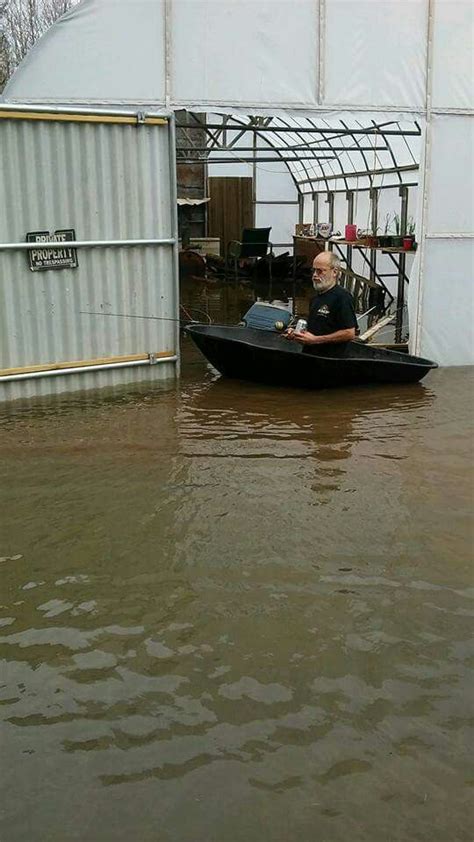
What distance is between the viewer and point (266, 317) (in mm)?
9719

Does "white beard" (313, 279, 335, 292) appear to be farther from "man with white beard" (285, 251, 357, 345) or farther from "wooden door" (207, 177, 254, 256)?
"wooden door" (207, 177, 254, 256)

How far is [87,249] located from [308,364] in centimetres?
267

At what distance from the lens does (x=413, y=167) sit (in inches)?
600

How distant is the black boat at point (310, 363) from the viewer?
853 centimetres

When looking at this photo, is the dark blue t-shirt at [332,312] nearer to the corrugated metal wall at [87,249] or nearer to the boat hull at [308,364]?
the boat hull at [308,364]

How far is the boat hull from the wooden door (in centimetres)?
1611

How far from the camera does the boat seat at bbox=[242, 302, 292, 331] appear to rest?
9.66 m

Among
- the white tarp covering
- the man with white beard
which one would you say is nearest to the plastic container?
the white tarp covering

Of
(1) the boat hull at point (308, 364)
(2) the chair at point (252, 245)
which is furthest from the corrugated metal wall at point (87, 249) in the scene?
(2) the chair at point (252, 245)

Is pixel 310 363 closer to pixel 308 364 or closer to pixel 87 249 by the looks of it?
pixel 308 364

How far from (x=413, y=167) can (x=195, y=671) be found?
13.5 meters

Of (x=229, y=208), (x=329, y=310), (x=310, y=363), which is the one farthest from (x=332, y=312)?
(x=229, y=208)

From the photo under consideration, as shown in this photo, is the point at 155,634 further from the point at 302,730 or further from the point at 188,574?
the point at 302,730

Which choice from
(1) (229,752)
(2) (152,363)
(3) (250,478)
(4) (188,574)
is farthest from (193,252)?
(1) (229,752)
